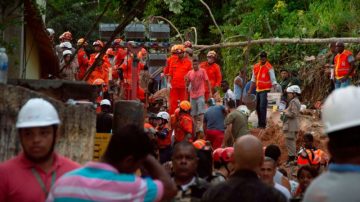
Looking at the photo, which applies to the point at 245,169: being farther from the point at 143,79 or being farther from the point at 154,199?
the point at 143,79

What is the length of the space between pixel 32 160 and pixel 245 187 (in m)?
1.29

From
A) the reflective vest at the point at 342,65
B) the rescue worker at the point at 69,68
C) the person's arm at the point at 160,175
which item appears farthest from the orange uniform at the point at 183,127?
the person's arm at the point at 160,175

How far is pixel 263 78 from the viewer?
24.4 meters

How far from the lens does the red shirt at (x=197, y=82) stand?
23.9 m

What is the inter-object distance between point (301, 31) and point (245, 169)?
23341mm

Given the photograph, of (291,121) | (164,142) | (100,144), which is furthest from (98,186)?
(291,121)

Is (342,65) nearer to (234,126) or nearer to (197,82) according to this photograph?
(197,82)

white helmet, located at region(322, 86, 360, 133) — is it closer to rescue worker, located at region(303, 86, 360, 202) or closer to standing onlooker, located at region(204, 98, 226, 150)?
rescue worker, located at region(303, 86, 360, 202)

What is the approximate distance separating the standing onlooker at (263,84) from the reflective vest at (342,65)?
159 centimetres

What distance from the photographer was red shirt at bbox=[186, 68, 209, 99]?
2392cm

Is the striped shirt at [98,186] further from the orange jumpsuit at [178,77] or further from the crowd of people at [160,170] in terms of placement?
the orange jumpsuit at [178,77]

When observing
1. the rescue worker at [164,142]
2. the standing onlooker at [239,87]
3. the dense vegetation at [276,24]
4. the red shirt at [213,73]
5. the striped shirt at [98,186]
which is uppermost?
the dense vegetation at [276,24]

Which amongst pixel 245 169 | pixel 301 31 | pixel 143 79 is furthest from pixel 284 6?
pixel 245 169

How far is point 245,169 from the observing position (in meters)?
6.48
